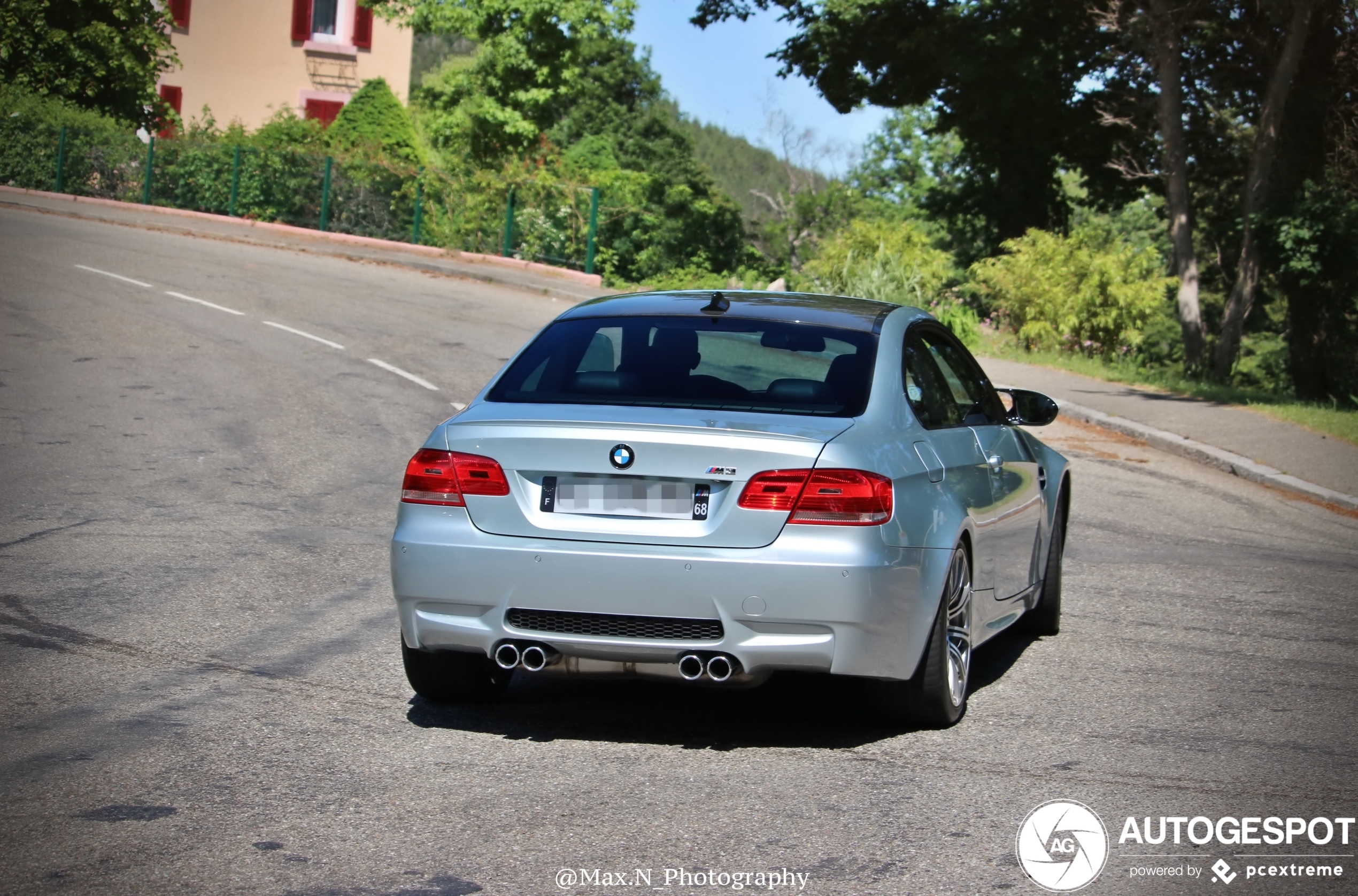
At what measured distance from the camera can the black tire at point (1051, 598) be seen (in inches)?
289

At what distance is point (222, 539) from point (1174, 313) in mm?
47739

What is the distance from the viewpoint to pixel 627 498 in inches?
199

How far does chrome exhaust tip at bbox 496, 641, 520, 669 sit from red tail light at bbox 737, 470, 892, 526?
916 mm

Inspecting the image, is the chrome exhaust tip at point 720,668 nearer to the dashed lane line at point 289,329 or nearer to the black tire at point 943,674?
the black tire at point 943,674

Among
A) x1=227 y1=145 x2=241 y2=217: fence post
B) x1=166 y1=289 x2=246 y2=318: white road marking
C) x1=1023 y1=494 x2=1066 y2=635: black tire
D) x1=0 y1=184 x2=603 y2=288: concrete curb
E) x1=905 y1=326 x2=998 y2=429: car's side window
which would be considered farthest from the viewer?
x1=227 y1=145 x2=241 y2=217: fence post

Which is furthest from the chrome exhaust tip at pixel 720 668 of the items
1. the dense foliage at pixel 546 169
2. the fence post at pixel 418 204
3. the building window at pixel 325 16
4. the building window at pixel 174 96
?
the building window at pixel 325 16

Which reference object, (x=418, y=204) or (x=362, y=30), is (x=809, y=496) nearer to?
(x=418, y=204)

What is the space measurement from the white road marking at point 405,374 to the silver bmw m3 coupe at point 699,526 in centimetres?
1008

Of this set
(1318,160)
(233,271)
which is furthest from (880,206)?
(233,271)

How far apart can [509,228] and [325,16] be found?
21.3 m

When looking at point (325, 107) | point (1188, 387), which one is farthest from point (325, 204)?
point (1188, 387)

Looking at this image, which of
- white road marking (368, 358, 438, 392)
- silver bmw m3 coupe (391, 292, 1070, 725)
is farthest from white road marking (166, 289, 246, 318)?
silver bmw m3 coupe (391, 292, 1070, 725)

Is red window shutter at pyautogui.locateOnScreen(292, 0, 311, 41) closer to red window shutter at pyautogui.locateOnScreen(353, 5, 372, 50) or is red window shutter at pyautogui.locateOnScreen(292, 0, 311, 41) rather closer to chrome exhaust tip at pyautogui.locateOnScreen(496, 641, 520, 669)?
red window shutter at pyautogui.locateOnScreen(353, 5, 372, 50)

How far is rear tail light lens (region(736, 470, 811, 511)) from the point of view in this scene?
497 centimetres
